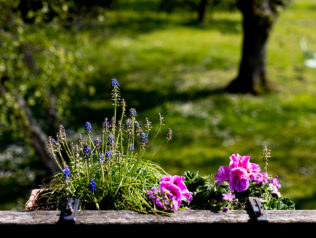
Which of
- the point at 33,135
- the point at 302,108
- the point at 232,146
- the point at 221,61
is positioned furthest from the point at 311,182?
the point at 221,61

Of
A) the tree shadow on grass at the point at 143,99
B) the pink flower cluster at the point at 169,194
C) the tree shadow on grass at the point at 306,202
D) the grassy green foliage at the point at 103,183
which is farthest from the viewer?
the tree shadow on grass at the point at 143,99

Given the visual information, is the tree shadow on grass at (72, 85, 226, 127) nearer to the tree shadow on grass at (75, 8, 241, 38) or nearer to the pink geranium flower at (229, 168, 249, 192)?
the pink geranium flower at (229, 168, 249, 192)

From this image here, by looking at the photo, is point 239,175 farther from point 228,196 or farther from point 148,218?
point 148,218

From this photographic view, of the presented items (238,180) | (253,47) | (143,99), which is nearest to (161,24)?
(253,47)

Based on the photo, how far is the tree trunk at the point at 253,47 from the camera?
11.9 meters

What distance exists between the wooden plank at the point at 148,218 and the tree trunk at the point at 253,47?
32.8ft

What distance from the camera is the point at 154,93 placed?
13.3 metres

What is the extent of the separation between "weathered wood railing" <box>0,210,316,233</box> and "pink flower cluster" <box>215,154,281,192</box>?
40cm

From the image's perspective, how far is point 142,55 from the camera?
18.0 m

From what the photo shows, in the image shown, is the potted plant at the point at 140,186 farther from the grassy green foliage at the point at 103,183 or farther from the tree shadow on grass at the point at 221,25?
the tree shadow on grass at the point at 221,25

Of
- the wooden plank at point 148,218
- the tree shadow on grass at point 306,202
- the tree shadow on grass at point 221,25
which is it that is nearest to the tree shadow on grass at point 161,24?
the tree shadow on grass at point 221,25

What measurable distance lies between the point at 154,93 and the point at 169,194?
414 inches

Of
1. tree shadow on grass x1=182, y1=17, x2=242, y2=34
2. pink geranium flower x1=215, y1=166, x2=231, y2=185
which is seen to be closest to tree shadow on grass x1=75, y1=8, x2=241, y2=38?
tree shadow on grass x1=182, y1=17, x2=242, y2=34

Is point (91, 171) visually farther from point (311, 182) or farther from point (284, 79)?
point (284, 79)
